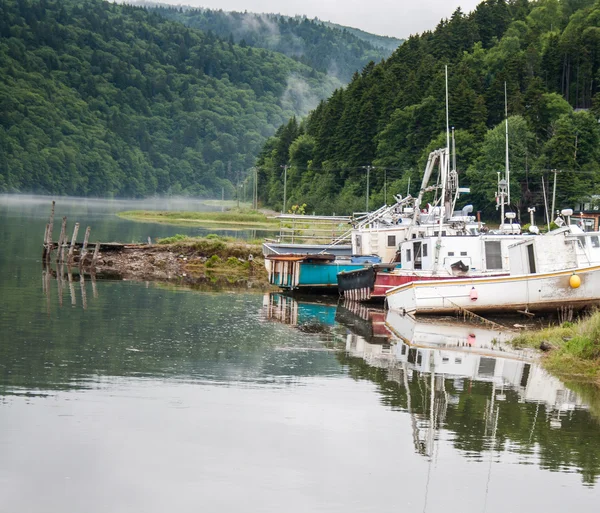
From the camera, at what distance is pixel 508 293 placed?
3831 cm

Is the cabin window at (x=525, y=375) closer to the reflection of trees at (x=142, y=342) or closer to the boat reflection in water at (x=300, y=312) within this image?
the reflection of trees at (x=142, y=342)

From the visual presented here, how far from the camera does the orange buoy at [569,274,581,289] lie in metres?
37.2

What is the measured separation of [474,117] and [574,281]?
83.9 metres

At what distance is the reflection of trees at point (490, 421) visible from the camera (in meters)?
19.3

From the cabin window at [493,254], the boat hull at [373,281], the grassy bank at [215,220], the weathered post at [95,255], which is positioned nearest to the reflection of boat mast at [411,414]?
the boat hull at [373,281]

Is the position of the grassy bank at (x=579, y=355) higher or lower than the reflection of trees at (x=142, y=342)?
higher

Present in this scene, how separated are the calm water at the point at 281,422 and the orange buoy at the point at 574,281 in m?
3.89

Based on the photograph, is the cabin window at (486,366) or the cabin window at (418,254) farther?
the cabin window at (418,254)

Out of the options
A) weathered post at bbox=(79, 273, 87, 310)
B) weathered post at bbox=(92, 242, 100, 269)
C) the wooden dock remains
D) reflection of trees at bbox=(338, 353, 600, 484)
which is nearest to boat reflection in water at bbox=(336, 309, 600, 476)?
reflection of trees at bbox=(338, 353, 600, 484)

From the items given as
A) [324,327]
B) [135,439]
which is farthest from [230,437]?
[324,327]

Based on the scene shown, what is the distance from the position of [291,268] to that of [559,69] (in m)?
103

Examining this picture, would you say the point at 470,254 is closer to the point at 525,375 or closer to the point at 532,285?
the point at 532,285

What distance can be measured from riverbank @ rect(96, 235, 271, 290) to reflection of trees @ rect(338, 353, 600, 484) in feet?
104

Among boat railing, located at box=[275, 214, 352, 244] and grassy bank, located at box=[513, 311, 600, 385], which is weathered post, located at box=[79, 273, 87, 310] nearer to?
boat railing, located at box=[275, 214, 352, 244]
